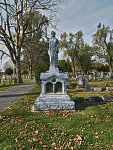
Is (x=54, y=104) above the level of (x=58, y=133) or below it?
above

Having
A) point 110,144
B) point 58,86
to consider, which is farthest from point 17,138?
point 58,86

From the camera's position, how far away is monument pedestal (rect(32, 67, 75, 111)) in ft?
15.5

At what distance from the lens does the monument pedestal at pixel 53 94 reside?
15.5 feet

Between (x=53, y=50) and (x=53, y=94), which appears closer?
(x=53, y=94)

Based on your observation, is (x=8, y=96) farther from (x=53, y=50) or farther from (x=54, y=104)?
(x=53, y=50)

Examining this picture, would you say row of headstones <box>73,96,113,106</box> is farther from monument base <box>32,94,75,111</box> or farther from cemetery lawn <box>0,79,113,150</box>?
cemetery lawn <box>0,79,113,150</box>

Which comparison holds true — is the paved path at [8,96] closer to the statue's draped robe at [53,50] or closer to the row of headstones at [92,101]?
the statue's draped robe at [53,50]

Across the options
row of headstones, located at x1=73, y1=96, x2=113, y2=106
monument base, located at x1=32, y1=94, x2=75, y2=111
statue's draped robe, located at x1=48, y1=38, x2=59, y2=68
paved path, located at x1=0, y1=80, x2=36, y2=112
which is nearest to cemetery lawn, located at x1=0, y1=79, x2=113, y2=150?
monument base, located at x1=32, y1=94, x2=75, y2=111

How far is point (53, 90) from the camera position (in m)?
5.43

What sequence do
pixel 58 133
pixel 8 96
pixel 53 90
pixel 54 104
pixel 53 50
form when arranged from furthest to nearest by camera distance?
pixel 8 96, pixel 53 50, pixel 53 90, pixel 54 104, pixel 58 133

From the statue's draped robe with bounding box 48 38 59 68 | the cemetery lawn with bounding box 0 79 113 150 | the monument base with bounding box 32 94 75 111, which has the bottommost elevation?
the cemetery lawn with bounding box 0 79 113 150

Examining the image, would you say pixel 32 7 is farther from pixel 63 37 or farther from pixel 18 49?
pixel 63 37

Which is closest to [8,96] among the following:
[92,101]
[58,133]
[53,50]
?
[53,50]

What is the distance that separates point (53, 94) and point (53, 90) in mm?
255
